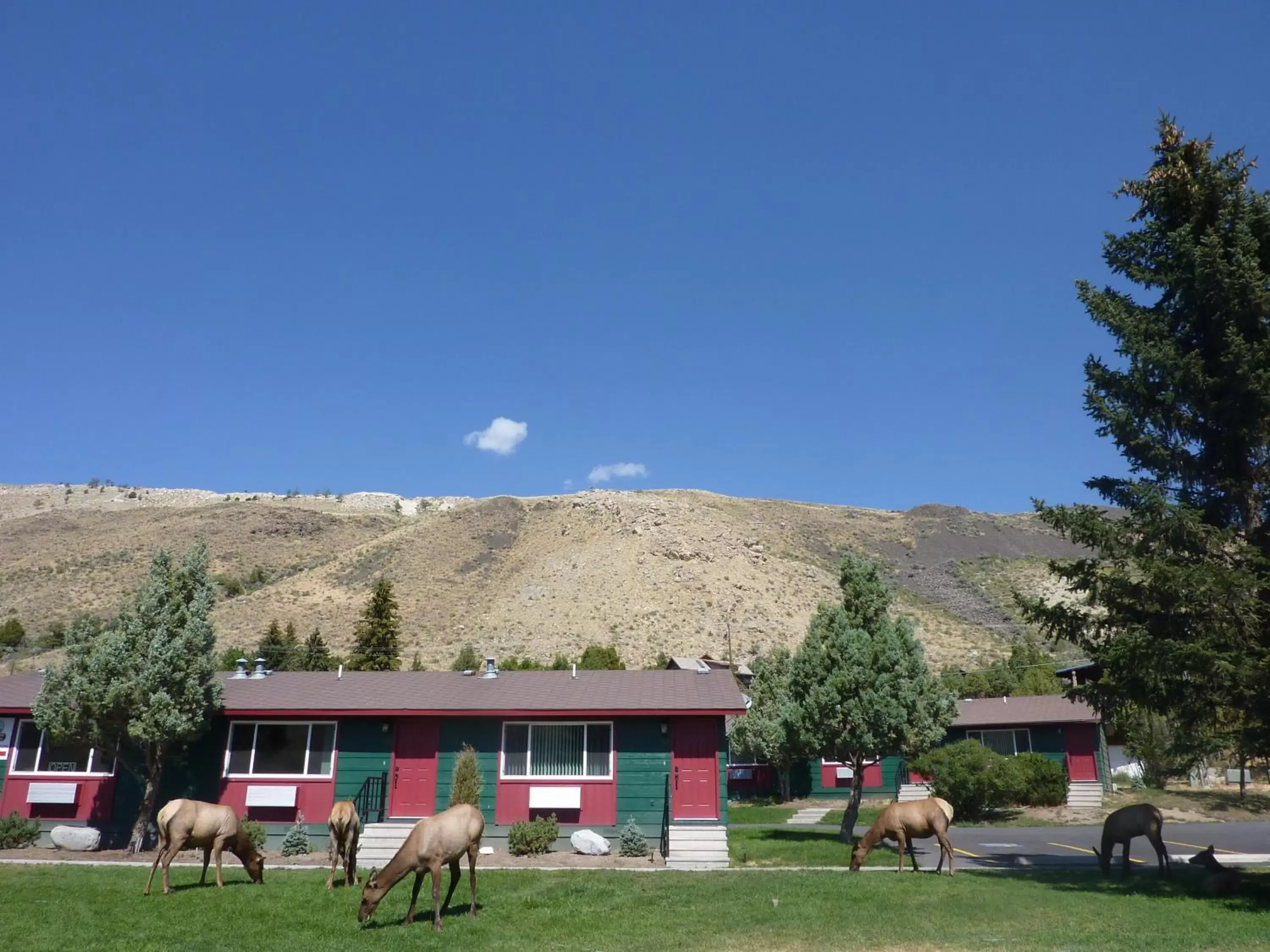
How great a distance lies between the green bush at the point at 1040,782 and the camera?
1296 inches

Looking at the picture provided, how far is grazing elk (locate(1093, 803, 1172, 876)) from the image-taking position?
16375 millimetres

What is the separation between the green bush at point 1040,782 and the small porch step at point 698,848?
17.5 metres

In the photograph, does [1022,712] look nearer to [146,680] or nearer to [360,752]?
[360,752]

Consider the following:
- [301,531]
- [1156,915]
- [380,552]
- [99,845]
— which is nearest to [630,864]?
[1156,915]

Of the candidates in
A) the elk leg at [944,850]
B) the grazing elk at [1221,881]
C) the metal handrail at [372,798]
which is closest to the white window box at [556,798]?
the metal handrail at [372,798]

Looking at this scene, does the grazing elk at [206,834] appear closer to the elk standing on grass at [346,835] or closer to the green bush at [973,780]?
the elk standing on grass at [346,835]

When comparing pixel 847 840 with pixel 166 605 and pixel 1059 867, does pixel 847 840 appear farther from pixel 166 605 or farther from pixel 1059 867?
pixel 166 605

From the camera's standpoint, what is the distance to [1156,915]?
12.6 metres

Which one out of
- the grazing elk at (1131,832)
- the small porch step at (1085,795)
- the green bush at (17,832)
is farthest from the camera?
the small porch step at (1085,795)

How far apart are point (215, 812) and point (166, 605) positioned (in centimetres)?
715

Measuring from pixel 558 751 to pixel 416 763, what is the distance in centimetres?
349

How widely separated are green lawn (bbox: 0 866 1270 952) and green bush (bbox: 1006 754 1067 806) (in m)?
17.6

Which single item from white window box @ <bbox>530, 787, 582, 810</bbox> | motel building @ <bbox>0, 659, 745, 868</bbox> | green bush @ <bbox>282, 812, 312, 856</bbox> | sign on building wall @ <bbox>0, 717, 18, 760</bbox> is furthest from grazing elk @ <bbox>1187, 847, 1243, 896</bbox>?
sign on building wall @ <bbox>0, 717, 18, 760</bbox>

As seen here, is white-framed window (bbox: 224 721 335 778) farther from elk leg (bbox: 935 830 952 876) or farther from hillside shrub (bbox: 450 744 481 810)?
elk leg (bbox: 935 830 952 876)
